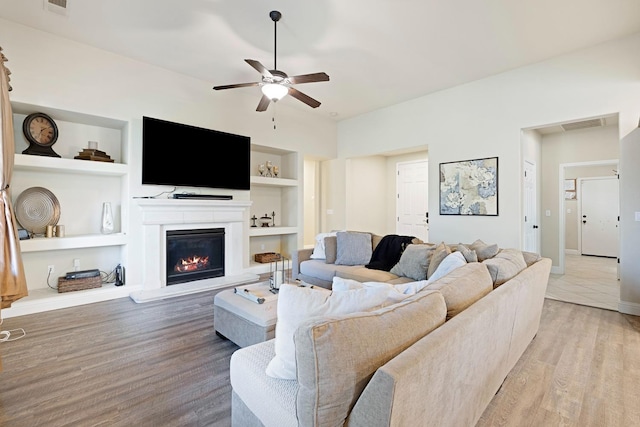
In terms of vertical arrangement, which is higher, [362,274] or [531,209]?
[531,209]

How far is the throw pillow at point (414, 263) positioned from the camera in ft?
10.5

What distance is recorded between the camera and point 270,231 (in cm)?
594

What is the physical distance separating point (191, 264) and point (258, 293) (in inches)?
96.1

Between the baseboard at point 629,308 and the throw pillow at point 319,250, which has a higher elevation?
the throw pillow at point 319,250

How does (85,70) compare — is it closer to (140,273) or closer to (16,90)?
(16,90)

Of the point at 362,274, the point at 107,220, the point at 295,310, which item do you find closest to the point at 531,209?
the point at 362,274

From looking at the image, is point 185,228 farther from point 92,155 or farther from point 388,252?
point 388,252

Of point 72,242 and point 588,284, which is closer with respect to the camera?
point 72,242

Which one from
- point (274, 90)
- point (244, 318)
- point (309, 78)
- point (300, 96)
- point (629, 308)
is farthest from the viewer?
point (300, 96)

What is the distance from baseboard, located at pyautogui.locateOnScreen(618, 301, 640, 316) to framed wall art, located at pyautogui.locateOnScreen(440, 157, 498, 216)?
1717 millimetres

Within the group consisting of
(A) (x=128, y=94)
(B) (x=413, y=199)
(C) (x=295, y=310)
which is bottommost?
(C) (x=295, y=310)

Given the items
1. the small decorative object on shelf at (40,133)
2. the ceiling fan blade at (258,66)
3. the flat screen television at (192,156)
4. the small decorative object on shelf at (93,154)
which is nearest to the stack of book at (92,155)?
the small decorative object on shelf at (93,154)

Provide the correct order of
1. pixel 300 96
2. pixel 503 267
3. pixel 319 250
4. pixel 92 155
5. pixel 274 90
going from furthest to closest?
pixel 319 250
pixel 92 155
pixel 300 96
pixel 274 90
pixel 503 267

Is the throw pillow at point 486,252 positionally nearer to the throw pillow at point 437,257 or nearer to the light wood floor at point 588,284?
the throw pillow at point 437,257
